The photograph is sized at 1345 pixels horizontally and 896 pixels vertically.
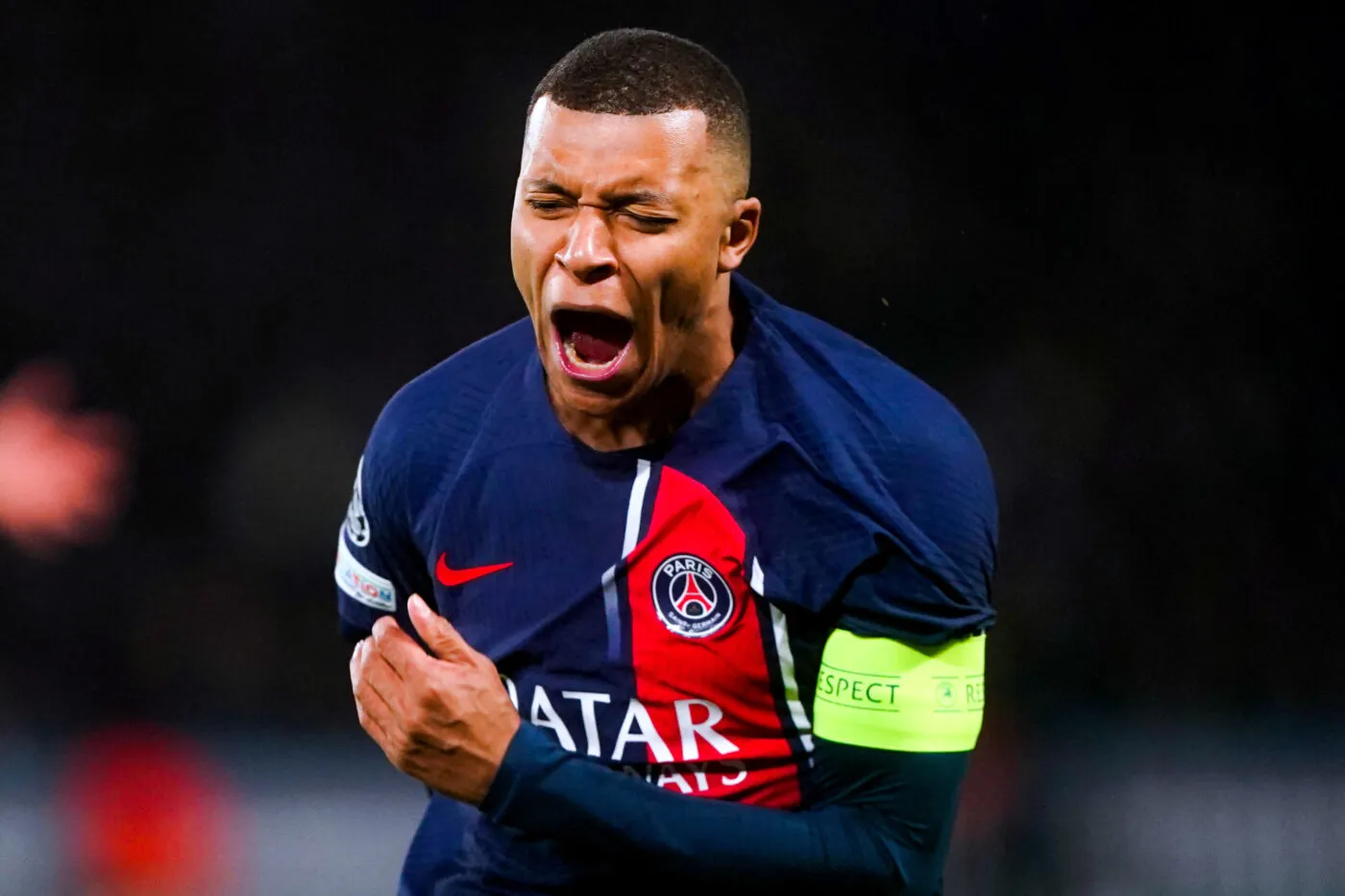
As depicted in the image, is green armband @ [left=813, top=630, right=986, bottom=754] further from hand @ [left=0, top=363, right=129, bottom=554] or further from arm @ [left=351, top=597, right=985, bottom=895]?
hand @ [left=0, top=363, right=129, bottom=554]

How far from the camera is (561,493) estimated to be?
1311 mm

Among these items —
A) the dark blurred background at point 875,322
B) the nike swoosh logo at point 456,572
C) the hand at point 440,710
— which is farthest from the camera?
the dark blurred background at point 875,322

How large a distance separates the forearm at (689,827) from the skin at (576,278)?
31 mm

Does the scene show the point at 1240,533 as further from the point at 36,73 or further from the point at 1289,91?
the point at 36,73

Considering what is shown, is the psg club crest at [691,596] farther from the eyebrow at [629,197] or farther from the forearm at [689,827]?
the eyebrow at [629,197]

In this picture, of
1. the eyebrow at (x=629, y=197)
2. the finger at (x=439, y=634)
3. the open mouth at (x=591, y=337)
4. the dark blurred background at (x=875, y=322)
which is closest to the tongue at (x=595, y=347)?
the open mouth at (x=591, y=337)

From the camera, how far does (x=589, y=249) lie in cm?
121

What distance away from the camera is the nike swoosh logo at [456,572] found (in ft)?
4.36

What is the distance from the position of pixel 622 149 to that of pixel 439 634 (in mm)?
383

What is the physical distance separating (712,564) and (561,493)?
0.45 ft

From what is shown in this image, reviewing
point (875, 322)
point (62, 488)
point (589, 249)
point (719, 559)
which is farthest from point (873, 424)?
point (62, 488)

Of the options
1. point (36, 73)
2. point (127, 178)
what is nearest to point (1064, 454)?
point (127, 178)

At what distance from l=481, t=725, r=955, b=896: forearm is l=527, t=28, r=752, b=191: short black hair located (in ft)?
1.54

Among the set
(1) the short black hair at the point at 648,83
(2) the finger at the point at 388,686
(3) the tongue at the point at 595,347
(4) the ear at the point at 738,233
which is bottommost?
(2) the finger at the point at 388,686
